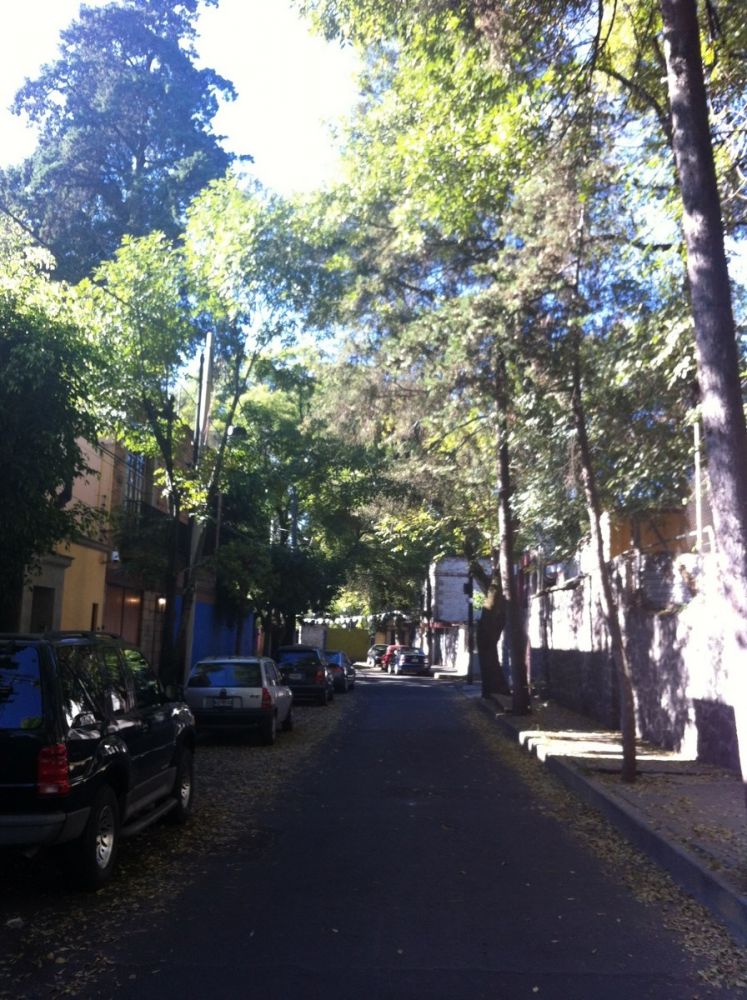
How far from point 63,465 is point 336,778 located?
215 inches

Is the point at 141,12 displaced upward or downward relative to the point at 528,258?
upward

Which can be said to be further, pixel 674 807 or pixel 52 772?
pixel 674 807

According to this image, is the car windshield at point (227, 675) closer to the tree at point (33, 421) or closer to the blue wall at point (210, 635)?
the tree at point (33, 421)

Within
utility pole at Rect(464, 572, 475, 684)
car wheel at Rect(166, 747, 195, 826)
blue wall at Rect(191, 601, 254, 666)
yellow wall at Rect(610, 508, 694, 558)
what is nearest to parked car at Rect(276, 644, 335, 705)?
blue wall at Rect(191, 601, 254, 666)

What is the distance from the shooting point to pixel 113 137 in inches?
1227

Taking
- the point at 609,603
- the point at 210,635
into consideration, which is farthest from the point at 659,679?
the point at 210,635

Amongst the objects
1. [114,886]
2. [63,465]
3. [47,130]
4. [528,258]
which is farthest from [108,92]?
[114,886]

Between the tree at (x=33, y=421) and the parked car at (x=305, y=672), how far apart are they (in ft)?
53.8

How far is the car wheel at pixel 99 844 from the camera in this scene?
670 cm

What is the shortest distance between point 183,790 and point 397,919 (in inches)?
147

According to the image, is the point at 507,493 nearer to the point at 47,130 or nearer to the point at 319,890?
the point at 319,890

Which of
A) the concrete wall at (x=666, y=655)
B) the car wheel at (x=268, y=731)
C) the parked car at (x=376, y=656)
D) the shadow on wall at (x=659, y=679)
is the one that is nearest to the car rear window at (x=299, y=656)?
the concrete wall at (x=666, y=655)

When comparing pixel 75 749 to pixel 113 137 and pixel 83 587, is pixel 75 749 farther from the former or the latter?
pixel 113 137

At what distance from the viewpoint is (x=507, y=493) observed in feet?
68.7
